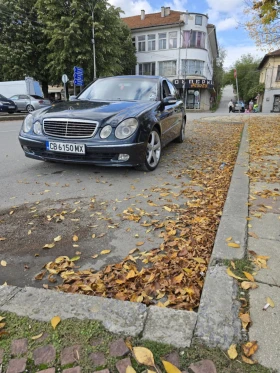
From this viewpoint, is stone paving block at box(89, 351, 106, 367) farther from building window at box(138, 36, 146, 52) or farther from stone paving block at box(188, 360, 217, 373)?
building window at box(138, 36, 146, 52)

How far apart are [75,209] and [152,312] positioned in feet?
6.34

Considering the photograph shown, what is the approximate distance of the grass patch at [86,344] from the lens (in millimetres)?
1293

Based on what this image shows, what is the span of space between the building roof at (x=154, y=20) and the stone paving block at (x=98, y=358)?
40674 millimetres

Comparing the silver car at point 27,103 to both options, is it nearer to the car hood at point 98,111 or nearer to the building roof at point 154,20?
the car hood at point 98,111

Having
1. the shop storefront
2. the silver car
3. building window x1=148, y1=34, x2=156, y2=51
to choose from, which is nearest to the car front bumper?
the silver car

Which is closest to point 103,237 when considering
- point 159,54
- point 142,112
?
point 142,112

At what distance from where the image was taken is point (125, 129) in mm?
4094

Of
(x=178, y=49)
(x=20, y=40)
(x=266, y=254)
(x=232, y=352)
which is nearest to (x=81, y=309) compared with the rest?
(x=232, y=352)

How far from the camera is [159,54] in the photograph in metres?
38.1

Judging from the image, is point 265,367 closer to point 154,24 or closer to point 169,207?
point 169,207

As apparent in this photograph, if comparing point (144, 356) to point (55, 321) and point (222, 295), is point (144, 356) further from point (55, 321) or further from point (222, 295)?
point (222, 295)

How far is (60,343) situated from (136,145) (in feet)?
10.1

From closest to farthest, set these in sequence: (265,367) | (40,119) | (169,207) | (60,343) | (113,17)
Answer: (265,367), (60,343), (169,207), (40,119), (113,17)

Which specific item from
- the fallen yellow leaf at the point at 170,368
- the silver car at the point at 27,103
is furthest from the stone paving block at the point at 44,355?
the silver car at the point at 27,103
